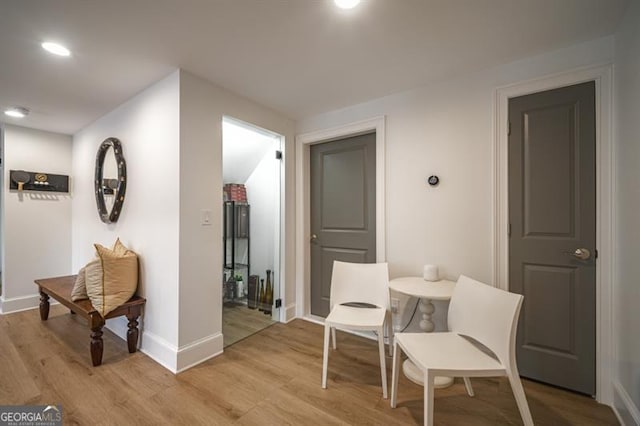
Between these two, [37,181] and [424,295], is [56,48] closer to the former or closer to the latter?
[37,181]

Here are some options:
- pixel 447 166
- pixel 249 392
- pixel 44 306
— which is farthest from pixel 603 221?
pixel 44 306

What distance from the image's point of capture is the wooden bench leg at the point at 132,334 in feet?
7.38

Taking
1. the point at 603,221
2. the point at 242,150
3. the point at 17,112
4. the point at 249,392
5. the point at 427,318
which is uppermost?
the point at 17,112

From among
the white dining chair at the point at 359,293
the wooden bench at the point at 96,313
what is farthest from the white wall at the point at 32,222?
the white dining chair at the point at 359,293

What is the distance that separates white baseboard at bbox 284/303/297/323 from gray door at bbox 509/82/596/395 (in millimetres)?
2124

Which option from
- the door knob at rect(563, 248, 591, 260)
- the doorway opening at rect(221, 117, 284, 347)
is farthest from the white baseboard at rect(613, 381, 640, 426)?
the doorway opening at rect(221, 117, 284, 347)

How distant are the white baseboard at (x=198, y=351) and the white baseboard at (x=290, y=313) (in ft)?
2.69

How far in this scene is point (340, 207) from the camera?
2850 mm

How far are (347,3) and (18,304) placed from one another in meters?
4.90

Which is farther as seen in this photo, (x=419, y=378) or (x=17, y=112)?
(x=17, y=112)

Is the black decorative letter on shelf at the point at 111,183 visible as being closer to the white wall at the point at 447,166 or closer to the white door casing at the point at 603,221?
the white wall at the point at 447,166

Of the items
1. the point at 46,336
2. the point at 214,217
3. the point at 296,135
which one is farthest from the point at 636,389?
the point at 46,336

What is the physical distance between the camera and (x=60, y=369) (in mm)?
2025

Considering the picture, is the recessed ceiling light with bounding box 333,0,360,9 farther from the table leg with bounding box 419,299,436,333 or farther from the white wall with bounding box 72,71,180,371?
the table leg with bounding box 419,299,436,333
